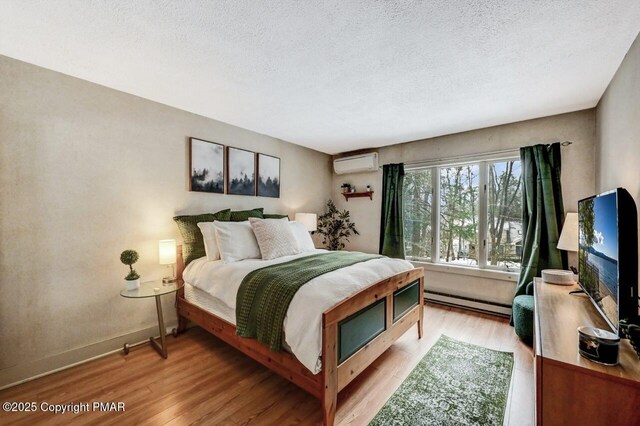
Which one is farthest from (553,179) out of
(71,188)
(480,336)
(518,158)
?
(71,188)

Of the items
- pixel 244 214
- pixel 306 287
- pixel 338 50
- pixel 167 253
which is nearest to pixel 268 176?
pixel 244 214

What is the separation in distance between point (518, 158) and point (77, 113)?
4.54 m

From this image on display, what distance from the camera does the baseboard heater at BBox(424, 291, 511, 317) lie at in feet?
10.6

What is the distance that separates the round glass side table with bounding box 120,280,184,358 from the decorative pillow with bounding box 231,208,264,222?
3.08 ft

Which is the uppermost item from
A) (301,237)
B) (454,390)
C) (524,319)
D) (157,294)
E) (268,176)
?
(268,176)

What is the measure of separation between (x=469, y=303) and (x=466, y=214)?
117cm

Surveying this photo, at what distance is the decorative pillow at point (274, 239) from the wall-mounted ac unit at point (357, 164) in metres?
2.01

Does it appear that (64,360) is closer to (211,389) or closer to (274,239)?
(211,389)

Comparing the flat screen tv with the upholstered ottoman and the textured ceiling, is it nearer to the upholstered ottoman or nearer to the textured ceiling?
the upholstered ottoman

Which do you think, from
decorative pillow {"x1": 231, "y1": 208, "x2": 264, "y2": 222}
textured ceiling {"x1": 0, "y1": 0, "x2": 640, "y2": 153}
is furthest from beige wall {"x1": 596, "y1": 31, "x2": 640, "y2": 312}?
decorative pillow {"x1": 231, "y1": 208, "x2": 264, "y2": 222}

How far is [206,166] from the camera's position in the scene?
312cm

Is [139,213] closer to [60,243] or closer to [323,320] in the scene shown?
[60,243]

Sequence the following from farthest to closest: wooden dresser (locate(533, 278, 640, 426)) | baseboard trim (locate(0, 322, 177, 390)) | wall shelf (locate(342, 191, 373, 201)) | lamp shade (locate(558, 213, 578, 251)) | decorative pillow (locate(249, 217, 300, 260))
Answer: wall shelf (locate(342, 191, 373, 201))
decorative pillow (locate(249, 217, 300, 260))
lamp shade (locate(558, 213, 578, 251))
baseboard trim (locate(0, 322, 177, 390))
wooden dresser (locate(533, 278, 640, 426))

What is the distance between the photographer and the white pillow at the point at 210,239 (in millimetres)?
2646
